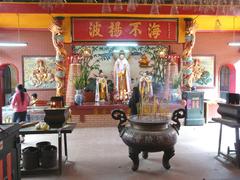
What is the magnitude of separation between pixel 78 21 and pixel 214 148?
17.6 feet

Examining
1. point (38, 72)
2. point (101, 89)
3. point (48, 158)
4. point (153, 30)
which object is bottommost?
point (48, 158)

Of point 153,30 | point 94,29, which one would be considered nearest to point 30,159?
point 94,29

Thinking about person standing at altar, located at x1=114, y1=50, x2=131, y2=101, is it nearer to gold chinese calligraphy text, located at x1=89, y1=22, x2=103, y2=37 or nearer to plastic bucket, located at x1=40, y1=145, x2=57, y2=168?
gold chinese calligraphy text, located at x1=89, y1=22, x2=103, y2=37

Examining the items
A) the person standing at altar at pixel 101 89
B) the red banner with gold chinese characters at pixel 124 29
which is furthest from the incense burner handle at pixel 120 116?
the person standing at altar at pixel 101 89

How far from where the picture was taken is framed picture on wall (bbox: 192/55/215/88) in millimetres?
10992

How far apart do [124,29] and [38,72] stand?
12.6 ft

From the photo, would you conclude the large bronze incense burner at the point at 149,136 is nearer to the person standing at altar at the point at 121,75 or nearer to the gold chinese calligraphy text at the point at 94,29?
the gold chinese calligraphy text at the point at 94,29

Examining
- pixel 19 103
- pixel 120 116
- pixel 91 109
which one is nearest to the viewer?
pixel 120 116

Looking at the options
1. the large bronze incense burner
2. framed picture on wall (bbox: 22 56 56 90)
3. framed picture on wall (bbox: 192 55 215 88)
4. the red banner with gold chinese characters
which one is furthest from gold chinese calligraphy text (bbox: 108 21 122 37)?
the large bronze incense burner

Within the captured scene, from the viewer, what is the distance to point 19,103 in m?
7.46

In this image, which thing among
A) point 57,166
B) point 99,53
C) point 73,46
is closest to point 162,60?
point 99,53

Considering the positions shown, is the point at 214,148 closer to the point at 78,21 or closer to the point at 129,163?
the point at 129,163

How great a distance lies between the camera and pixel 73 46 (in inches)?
387

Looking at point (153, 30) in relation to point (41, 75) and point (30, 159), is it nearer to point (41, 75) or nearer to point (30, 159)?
point (41, 75)
